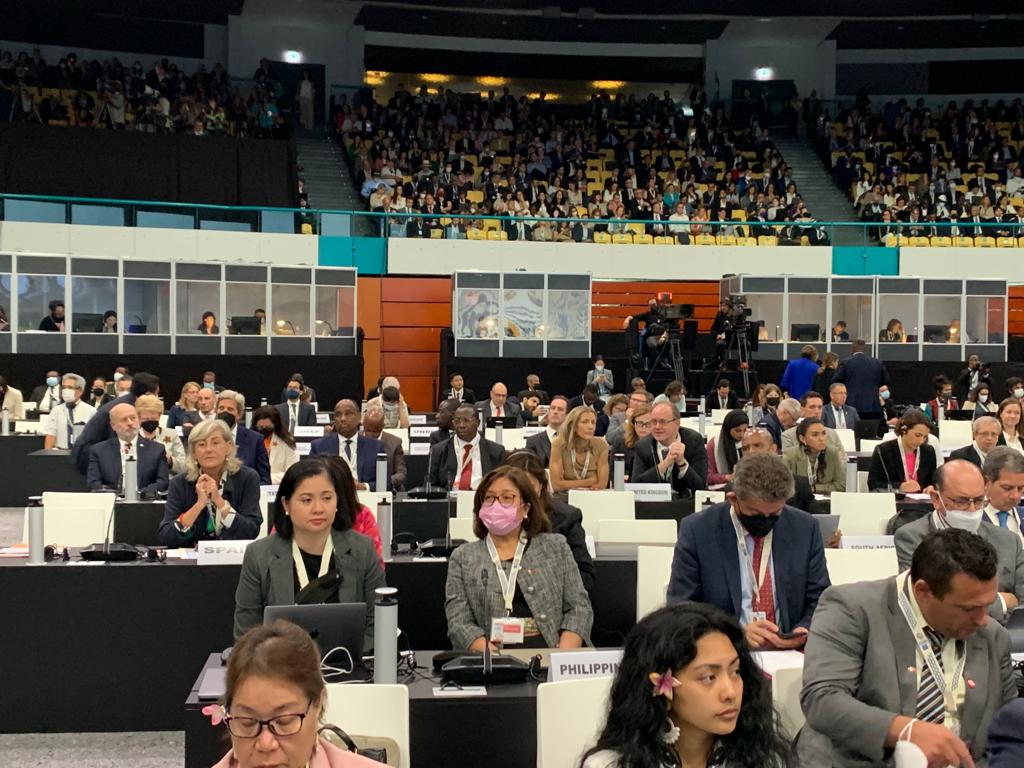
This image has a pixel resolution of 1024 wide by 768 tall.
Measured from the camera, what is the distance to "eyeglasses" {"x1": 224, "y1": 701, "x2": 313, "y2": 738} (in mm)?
2676

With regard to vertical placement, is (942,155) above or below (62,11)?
below

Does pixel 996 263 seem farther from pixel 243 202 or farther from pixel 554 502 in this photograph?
pixel 554 502

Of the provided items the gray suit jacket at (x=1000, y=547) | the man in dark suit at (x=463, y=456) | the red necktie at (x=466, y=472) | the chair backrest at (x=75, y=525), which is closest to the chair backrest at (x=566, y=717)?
the gray suit jacket at (x=1000, y=547)

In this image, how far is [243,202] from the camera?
2556 cm

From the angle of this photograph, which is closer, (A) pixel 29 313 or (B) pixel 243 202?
(A) pixel 29 313

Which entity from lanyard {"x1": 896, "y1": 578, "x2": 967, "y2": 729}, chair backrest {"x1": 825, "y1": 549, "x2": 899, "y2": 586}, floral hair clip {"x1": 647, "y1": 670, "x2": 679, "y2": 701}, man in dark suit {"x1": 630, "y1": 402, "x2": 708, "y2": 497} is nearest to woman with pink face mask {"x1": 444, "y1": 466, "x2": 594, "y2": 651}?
chair backrest {"x1": 825, "y1": 549, "x2": 899, "y2": 586}

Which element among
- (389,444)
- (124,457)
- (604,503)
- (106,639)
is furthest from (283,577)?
(389,444)

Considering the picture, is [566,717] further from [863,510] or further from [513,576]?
[863,510]

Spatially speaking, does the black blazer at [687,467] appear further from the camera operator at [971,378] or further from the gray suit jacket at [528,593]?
Result: the camera operator at [971,378]

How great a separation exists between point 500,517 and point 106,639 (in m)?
2.25

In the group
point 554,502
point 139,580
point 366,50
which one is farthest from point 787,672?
point 366,50

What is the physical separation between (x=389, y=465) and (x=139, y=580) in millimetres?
4266

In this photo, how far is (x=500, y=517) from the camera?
16.9 feet

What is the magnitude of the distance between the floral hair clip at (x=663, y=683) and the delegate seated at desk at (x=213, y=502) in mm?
4030
